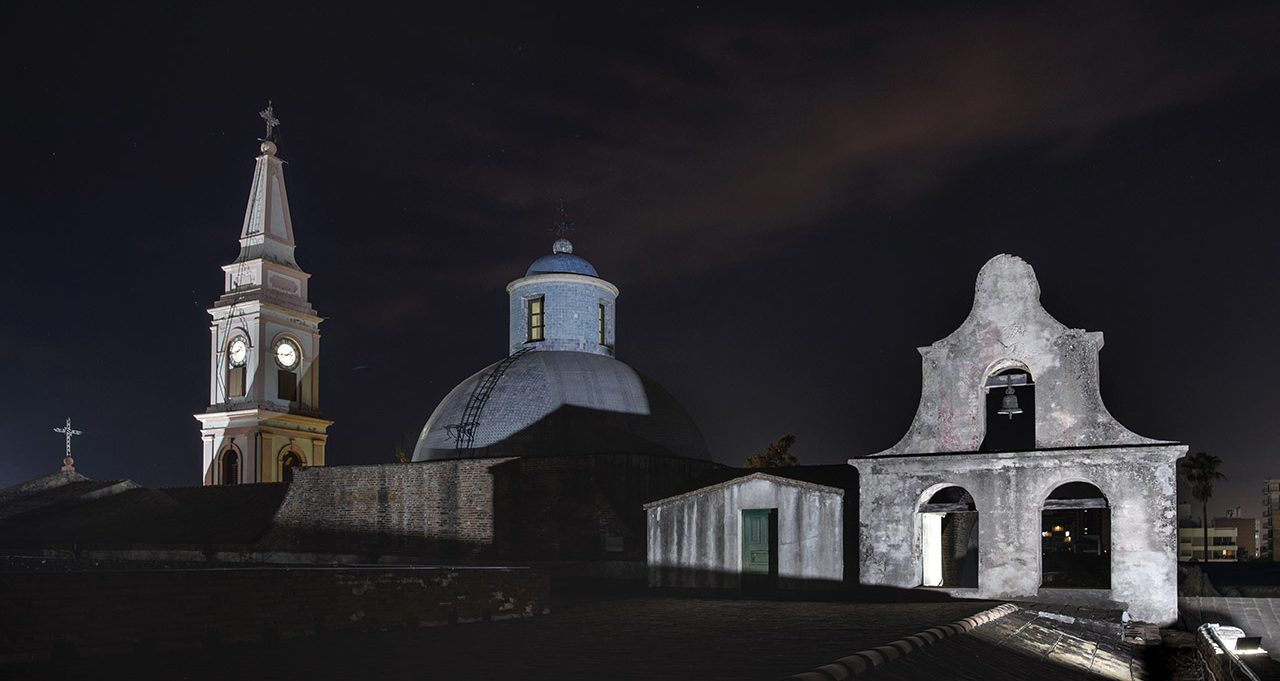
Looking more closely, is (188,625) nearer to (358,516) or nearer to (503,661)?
(503,661)

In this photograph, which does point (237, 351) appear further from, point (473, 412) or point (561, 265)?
point (473, 412)

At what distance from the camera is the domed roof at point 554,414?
30875 millimetres

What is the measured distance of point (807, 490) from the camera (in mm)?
22312

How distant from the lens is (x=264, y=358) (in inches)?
1874

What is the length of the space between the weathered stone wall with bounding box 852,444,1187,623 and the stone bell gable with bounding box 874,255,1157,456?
0.38m

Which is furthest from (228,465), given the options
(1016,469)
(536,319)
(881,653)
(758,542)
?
(881,653)

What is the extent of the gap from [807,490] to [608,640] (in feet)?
36.5

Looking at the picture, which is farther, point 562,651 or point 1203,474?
point 1203,474

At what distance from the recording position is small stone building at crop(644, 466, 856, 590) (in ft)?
72.4

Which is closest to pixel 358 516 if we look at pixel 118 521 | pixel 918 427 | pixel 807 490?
pixel 118 521

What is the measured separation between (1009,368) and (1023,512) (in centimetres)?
292

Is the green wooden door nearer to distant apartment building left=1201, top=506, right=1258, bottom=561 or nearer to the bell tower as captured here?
the bell tower

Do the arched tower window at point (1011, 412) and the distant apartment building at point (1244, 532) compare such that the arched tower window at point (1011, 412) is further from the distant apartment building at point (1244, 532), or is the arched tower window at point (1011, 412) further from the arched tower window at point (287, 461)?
the distant apartment building at point (1244, 532)

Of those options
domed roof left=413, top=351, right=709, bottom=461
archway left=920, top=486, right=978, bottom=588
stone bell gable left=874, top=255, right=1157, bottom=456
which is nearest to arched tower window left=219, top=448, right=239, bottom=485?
domed roof left=413, top=351, right=709, bottom=461
